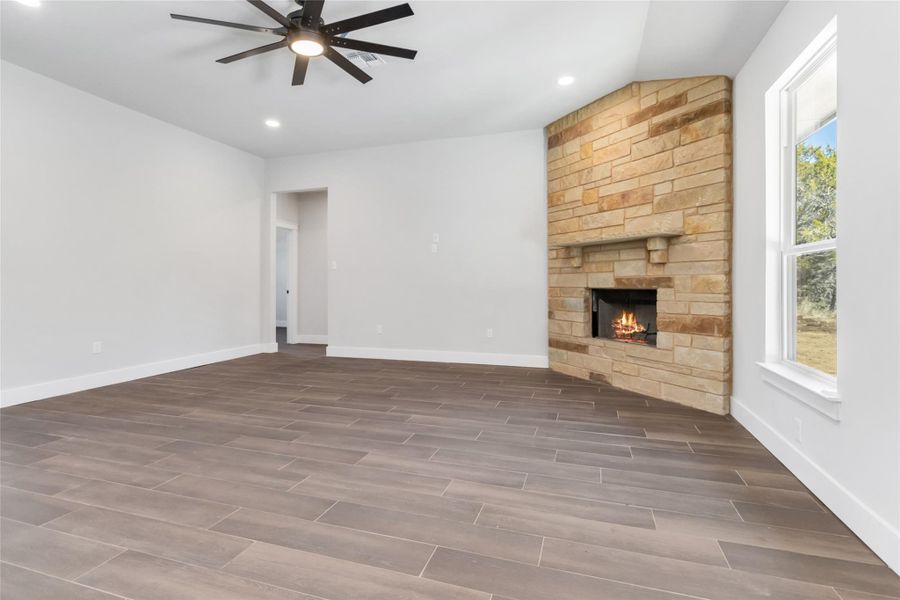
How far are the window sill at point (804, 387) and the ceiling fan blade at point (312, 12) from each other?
322 centimetres

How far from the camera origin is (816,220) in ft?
7.34

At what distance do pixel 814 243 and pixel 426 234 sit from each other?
12.9 ft

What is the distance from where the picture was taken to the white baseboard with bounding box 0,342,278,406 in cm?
342

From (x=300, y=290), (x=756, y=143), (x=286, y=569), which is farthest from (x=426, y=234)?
(x=286, y=569)

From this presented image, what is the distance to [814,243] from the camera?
2174mm

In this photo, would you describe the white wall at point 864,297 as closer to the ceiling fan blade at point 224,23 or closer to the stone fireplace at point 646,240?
the stone fireplace at point 646,240

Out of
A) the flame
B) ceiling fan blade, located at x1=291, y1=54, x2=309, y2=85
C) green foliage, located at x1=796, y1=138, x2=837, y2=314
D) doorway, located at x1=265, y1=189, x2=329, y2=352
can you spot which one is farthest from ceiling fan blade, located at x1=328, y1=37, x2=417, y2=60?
doorway, located at x1=265, y1=189, x2=329, y2=352

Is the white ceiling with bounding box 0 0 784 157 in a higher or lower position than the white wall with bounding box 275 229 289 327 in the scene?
higher

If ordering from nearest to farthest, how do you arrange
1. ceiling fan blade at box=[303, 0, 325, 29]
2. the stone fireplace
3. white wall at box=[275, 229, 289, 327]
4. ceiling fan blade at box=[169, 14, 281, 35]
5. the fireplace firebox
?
1. ceiling fan blade at box=[303, 0, 325, 29]
2. ceiling fan blade at box=[169, 14, 281, 35]
3. the stone fireplace
4. the fireplace firebox
5. white wall at box=[275, 229, 289, 327]

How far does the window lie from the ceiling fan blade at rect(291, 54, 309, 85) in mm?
3086

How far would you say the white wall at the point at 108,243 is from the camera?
346cm

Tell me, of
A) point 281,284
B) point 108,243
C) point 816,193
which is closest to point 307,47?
point 108,243

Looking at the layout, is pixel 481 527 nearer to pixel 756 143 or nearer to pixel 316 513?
pixel 316 513

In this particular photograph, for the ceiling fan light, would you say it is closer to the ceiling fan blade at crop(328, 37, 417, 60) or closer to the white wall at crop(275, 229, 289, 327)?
the ceiling fan blade at crop(328, 37, 417, 60)
